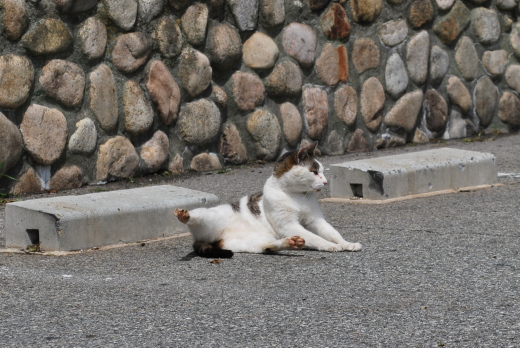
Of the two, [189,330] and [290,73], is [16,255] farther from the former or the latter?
[290,73]

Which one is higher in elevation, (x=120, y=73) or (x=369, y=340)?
(x=120, y=73)

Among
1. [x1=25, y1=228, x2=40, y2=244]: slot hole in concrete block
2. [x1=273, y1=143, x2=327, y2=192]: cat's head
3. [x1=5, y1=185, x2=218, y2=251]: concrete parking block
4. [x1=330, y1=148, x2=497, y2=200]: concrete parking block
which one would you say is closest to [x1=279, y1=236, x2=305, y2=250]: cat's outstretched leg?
[x1=273, y1=143, x2=327, y2=192]: cat's head

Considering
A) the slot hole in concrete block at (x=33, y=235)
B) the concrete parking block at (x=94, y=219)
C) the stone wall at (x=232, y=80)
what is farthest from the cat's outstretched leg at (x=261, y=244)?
the stone wall at (x=232, y=80)

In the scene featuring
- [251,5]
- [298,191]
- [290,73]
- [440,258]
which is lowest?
[440,258]

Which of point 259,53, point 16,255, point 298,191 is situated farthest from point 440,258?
point 259,53

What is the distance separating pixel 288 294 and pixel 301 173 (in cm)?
113

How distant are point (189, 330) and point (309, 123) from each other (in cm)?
490

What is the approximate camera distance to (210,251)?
4543 millimetres

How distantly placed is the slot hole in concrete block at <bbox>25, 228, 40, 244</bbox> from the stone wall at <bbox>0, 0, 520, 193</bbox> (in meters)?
1.35

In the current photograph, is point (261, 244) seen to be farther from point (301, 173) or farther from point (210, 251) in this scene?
point (301, 173)

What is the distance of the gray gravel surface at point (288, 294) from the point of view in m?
3.18

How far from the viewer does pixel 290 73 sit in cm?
779

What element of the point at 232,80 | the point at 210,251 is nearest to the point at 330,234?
the point at 210,251

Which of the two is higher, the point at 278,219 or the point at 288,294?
the point at 278,219
